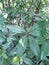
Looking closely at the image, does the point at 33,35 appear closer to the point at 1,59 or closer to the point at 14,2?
the point at 1,59

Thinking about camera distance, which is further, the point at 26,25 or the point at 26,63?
the point at 26,25

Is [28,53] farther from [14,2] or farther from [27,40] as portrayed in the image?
[14,2]

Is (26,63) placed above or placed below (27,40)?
below

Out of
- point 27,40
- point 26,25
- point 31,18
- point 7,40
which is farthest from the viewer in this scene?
point 26,25

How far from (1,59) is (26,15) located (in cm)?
40

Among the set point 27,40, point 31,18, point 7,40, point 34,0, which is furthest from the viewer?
point 34,0

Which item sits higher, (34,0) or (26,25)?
(34,0)

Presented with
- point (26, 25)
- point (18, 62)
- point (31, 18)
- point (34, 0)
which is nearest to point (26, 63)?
point (18, 62)

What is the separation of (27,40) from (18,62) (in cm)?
11

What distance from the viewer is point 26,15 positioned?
3.80 feet

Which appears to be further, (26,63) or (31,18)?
(31,18)

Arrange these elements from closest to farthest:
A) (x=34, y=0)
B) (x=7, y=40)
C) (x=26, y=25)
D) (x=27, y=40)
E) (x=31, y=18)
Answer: (x=27, y=40), (x=7, y=40), (x=31, y=18), (x=26, y=25), (x=34, y=0)

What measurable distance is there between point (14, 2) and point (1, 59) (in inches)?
39.0

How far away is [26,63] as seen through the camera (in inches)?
33.8
